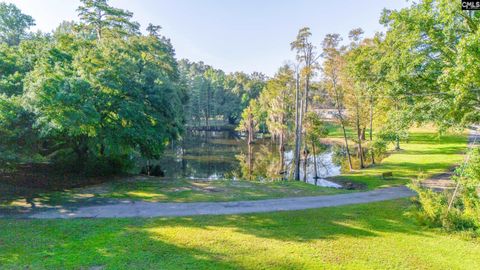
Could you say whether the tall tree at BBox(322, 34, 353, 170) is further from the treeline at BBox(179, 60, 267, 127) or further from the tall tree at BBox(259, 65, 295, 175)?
the treeline at BBox(179, 60, 267, 127)

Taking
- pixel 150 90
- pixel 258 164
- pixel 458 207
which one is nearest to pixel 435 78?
pixel 458 207

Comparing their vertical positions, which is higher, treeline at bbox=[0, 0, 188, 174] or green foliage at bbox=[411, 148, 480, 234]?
treeline at bbox=[0, 0, 188, 174]

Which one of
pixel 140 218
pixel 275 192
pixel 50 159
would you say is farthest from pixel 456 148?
pixel 50 159

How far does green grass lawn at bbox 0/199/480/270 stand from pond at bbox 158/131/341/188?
1173 cm

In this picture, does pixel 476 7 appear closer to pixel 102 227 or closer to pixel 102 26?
pixel 102 227

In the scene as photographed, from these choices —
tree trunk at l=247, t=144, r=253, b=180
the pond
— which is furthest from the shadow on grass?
tree trunk at l=247, t=144, r=253, b=180

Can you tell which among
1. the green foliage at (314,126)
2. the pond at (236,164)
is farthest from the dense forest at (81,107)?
the green foliage at (314,126)

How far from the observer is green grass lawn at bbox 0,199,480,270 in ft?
25.0

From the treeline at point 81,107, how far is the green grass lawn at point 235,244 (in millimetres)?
4456

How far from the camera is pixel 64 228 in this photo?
30.9 feet

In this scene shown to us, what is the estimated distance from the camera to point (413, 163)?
938 inches

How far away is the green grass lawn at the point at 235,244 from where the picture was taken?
25.0ft

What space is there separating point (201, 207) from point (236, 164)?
20.6 m

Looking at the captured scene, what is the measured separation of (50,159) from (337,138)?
4041 centimetres
